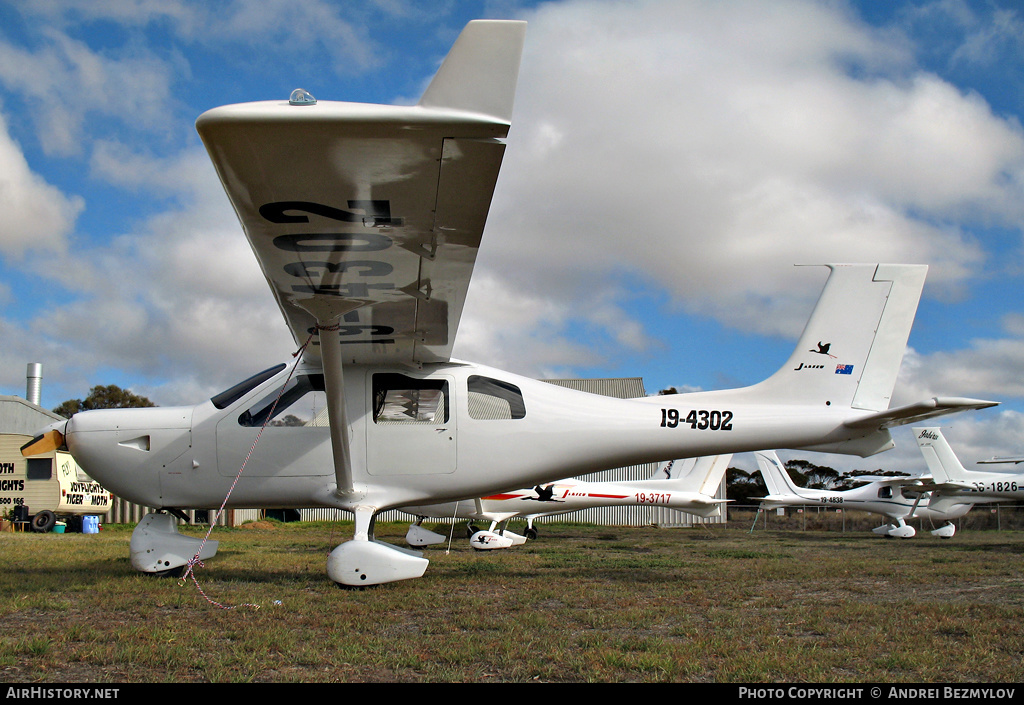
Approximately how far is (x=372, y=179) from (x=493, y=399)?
3.64 meters

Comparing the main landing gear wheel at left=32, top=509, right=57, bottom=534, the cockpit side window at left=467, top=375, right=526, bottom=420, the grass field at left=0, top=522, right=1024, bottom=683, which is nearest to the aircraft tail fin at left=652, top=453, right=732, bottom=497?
the grass field at left=0, top=522, right=1024, bottom=683

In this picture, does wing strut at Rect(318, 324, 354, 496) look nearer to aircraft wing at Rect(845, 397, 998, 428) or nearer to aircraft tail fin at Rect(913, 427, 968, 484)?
aircraft wing at Rect(845, 397, 998, 428)

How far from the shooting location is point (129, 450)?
6695mm

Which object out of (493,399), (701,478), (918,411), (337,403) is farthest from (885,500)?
(337,403)

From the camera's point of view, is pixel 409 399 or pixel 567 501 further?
pixel 567 501

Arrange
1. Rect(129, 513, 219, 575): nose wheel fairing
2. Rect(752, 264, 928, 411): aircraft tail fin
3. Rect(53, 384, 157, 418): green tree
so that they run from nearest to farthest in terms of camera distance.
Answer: Rect(129, 513, 219, 575): nose wheel fairing → Rect(752, 264, 928, 411): aircraft tail fin → Rect(53, 384, 157, 418): green tree

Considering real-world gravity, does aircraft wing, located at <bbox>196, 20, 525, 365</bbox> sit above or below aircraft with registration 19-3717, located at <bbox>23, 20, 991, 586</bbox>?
above

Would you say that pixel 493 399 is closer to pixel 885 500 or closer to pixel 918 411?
pixel 918 411

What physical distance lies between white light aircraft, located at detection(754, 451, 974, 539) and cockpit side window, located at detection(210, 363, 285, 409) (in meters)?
19.3

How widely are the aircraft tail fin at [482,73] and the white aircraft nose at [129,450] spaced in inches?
196

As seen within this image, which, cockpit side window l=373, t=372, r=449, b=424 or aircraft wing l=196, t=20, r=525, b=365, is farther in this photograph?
cockpit side window l=373, t=372, r=449, b=424

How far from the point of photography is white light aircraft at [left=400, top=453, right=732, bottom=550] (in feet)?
45.6

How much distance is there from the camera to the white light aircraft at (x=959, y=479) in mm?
22047

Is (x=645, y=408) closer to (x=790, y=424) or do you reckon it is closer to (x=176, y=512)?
(x=790, y=424)
